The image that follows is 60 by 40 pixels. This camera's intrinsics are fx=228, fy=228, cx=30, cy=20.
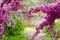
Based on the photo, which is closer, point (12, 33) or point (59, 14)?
point (59, 14)

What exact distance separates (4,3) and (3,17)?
135mm

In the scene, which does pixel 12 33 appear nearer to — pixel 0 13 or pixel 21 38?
pixel 21 38

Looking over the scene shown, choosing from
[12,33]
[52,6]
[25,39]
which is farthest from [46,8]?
[12,33]

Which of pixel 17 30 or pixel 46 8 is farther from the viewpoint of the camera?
Answer: pixel 17 30

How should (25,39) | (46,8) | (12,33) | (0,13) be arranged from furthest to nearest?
(12,33) → (25,39) → (46,8) → (0,13)

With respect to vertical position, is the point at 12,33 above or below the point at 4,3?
above

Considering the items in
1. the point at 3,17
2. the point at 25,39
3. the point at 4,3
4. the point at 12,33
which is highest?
the point at 12,33

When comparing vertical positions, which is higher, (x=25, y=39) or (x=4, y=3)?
(x=25, y=39)

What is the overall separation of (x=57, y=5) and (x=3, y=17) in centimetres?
45

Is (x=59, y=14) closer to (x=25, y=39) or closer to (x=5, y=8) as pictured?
(x=5, y=8)

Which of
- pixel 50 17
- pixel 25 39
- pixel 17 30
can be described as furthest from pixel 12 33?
pixel 50 17

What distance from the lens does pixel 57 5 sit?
1.85 metres

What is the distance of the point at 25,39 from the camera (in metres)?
8.11

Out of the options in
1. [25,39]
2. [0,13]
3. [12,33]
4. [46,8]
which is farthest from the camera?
[12,33]
